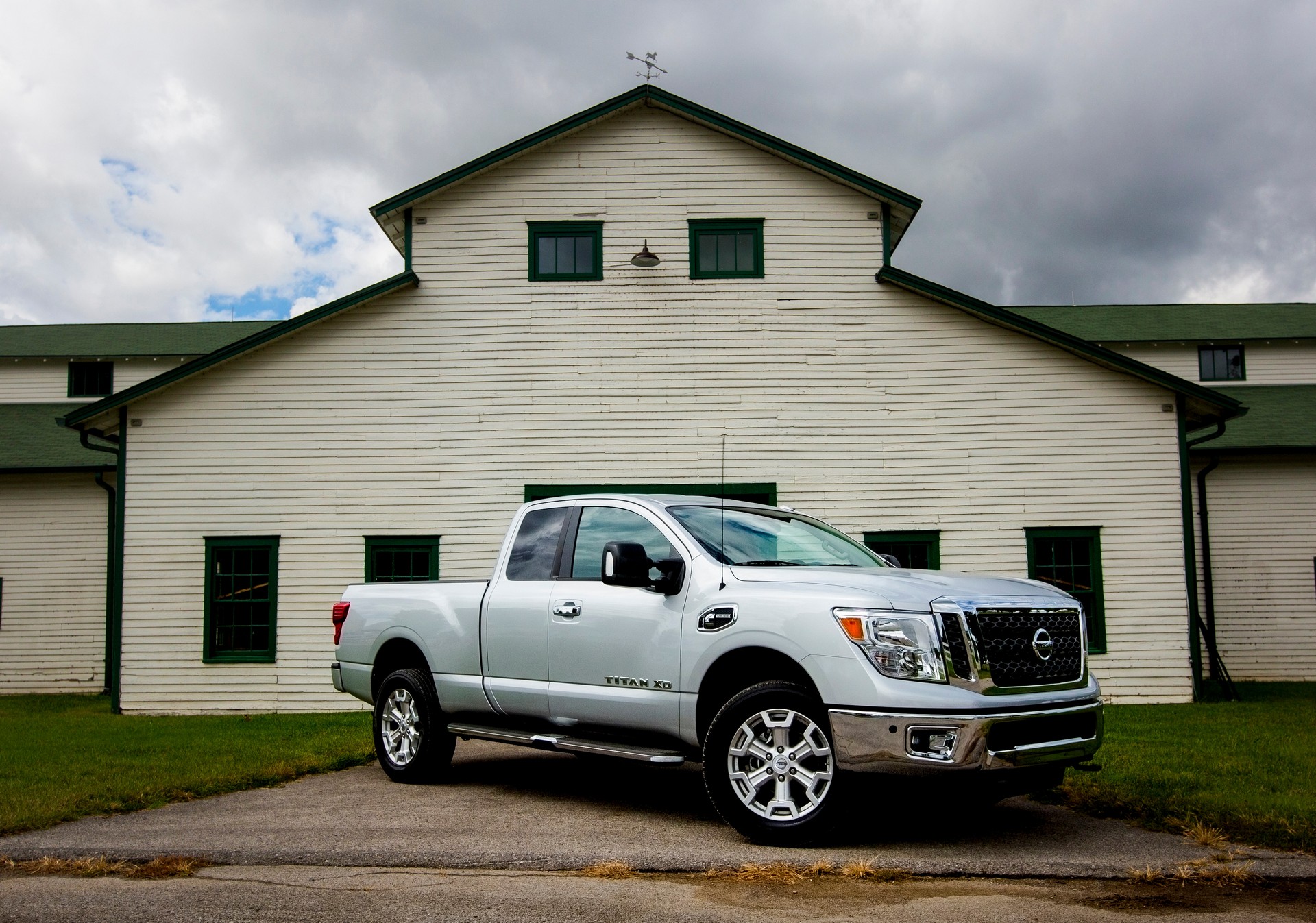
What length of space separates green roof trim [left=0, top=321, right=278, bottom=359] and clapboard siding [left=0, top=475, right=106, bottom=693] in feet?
18.9

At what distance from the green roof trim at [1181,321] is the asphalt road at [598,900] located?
2096 centimetres

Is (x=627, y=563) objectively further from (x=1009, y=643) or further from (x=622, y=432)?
(x=622, y=432)

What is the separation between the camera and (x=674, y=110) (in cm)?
1672

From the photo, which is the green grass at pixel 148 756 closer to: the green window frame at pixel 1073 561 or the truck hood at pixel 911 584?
the truck hood at pixel 911 584

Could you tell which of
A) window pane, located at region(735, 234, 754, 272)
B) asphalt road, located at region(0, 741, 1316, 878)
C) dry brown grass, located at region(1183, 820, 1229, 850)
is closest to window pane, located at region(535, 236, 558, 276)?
window pane, located at region(735, 234, 754, 272)

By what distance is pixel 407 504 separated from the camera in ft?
52.3

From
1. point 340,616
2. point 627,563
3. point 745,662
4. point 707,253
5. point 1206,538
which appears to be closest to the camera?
point 745,662

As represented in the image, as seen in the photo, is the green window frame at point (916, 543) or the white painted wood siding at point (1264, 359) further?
the white painted wood siding at point (1264, 359)

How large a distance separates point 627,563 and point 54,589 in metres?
18.3

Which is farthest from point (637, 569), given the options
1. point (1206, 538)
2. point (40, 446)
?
point (40, 446)

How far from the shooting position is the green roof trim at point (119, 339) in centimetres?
2675

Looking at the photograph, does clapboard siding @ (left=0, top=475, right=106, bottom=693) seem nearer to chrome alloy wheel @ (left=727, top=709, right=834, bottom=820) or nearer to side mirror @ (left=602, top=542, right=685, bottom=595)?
side mirror @ (left=602, top=542, right=685, bottom=595)

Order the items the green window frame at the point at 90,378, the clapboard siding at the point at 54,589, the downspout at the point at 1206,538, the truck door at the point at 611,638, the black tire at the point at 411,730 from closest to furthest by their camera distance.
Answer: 1. the truck door at the point at 611,638
2. the black tire at the point at 411,730
3. the downspout at the point at 1206,538
4. the clapboard siding at the point at 54,589
5. the green window frame at the point at 90,378

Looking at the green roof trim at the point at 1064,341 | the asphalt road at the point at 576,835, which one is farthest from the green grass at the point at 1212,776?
the green roof trim at the point at 1064,341
